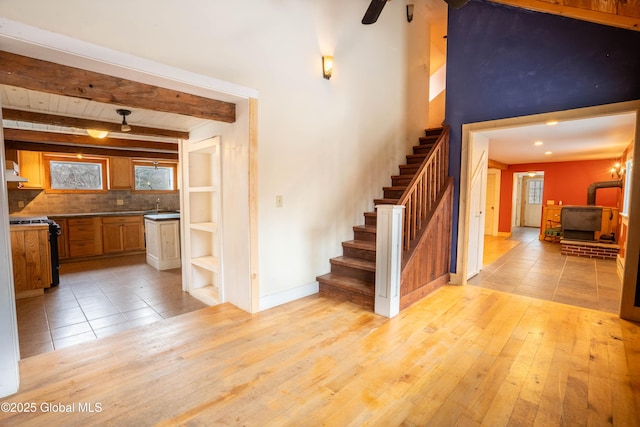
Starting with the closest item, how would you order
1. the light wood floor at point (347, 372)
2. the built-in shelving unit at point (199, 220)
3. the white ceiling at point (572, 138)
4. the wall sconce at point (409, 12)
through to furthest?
the light wood floor at point (347, 372), the built-in shelving unit at point (199, 220), the white ceiling at point (572, 138), the wall sconce at point (409, 12)

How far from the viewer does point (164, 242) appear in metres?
5.02

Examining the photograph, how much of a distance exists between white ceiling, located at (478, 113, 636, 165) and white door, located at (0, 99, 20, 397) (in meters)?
4.90

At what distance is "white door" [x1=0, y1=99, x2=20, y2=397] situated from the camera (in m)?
1.78

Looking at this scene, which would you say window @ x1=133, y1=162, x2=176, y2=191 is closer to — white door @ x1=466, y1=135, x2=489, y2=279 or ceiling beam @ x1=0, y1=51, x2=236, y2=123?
ceiling beam @ x1=0, y1=51, x2=236, y2=123

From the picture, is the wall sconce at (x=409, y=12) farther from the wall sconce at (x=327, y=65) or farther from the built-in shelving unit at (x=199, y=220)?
the built-in shelving unit at (x=199, y=220)

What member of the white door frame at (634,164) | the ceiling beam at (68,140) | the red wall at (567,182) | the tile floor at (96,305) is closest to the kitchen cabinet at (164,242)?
the tile floor at (96,305)

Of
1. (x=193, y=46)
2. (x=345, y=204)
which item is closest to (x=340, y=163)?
(x=345, y=204)

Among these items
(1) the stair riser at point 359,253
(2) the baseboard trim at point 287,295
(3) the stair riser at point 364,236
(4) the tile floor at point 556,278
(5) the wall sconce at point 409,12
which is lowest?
(4) the tile floor at point 556,278

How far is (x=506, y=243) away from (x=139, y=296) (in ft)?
27.0

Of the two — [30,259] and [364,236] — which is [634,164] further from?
[30,259]

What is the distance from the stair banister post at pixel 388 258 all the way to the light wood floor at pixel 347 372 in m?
0.17

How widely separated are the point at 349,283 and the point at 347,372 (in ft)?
4.61

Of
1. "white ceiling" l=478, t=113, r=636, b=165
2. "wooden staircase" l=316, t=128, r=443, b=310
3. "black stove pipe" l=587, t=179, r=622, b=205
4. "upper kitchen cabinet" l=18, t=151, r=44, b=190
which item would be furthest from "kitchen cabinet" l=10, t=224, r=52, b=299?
"black stove pipe" l=587, t=179, r=622, b=205

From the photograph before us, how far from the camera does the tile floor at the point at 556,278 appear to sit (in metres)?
3.61
